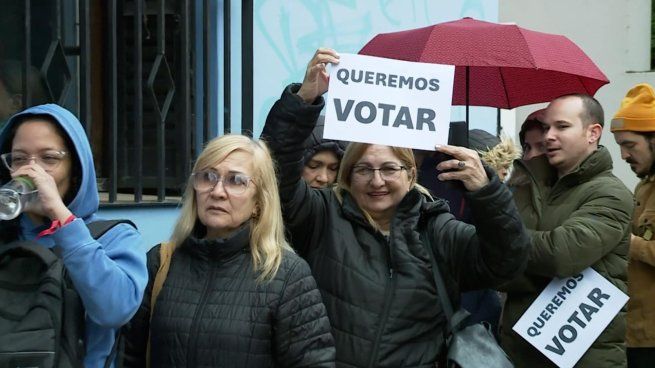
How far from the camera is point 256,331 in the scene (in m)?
2.73

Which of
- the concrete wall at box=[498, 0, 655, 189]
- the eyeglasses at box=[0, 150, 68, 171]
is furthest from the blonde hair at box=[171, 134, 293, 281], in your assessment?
the concrete wall at box=[498, 0, 655, 189]

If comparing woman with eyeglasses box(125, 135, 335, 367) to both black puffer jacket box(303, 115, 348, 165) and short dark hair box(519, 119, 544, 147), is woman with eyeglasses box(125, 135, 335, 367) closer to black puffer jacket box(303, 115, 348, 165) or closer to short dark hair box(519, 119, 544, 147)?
black puffer jacket box(303, 115, 348, 165)

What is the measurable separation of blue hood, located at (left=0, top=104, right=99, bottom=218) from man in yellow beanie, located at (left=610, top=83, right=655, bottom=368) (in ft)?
8.58

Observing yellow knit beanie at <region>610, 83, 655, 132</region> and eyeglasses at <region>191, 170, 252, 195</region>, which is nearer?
eyeglasses at <region>191, 170, 252, 195</region>

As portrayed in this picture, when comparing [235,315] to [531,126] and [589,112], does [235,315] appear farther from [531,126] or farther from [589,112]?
→ [531,126]

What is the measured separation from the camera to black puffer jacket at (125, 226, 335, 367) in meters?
2.71

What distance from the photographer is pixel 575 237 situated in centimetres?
356

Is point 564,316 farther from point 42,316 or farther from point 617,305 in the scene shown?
point 42,316

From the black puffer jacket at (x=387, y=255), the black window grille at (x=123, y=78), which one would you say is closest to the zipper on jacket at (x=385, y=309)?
the black puffer jacket at (x=387, y=255)

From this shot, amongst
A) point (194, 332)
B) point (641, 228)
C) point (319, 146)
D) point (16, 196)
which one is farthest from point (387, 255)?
point (641, 228)

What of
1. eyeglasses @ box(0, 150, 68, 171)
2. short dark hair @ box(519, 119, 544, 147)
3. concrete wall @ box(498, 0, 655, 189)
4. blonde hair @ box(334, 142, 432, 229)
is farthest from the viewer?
concrete wall @ box(498, 0, 655, 189)

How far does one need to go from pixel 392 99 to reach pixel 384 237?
17.9 inches

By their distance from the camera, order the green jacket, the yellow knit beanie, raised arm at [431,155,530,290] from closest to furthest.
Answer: raised arm at [431,155,530,290] → the green jacket → the yellow knit beanie

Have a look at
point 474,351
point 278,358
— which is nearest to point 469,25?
point 474,351
